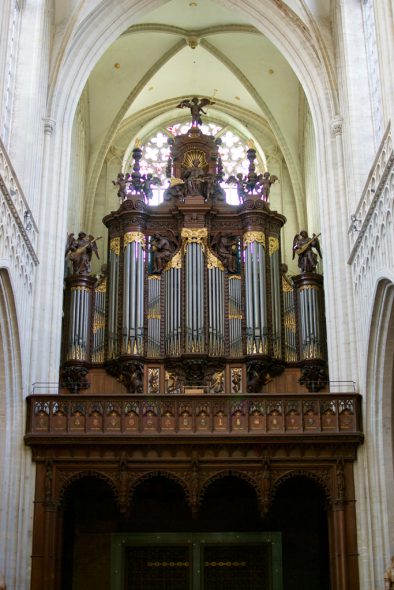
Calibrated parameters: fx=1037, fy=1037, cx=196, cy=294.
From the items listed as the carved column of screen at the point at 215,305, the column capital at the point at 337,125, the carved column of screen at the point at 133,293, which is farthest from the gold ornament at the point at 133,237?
the column capital at the point at 337,125

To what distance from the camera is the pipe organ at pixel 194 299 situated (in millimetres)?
22703

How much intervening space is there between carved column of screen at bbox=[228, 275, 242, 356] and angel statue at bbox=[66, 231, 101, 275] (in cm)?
331

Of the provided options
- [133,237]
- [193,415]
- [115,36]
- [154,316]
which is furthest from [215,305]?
[115,36]

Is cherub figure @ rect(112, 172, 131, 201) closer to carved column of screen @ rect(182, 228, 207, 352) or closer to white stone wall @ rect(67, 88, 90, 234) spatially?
white stone wall @ rect(67, 88, 90, 234)

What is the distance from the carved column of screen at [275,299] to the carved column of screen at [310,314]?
17.7 inches

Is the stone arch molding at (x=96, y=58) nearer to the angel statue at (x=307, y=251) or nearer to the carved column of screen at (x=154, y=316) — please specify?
the angel statue at (x=307, y=251)

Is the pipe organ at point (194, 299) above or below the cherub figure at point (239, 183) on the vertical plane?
below

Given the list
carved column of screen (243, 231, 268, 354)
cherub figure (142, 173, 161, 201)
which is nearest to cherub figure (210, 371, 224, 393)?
carved column of screen (243, 231, 268, 354)

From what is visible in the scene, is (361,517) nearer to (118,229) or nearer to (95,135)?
(118,229)

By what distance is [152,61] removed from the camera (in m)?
27.7

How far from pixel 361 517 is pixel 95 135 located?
45.6 ft

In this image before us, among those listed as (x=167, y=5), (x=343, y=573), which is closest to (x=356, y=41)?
(x=167, y=5)

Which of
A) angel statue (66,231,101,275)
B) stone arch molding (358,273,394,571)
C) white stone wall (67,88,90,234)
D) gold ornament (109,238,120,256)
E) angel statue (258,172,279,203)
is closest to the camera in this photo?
stone arch molding (358,273,394,571)

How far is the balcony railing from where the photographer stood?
19359 mm
